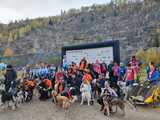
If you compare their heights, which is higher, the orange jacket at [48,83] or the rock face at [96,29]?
the rock face at [96,29]

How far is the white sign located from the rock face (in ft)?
63.4

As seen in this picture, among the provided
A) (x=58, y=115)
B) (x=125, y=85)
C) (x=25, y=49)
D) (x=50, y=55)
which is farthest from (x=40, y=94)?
(x=25, y=49)

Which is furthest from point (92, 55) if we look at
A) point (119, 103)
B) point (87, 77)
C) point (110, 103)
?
point (119, 103)

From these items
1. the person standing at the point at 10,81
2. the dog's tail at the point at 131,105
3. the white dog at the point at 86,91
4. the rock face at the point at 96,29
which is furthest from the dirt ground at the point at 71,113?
the rock face at the point at 96,29

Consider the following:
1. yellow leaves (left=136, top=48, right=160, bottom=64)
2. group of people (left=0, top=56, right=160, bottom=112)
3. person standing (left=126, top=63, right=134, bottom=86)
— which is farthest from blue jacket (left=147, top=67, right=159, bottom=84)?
yellow leaves (left=136, top=48, right=160, bottom=64)

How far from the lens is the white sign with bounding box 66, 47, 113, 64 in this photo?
62.2 ft

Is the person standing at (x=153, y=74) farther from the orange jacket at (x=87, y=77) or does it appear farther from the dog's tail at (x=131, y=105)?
the orange jacket at (x=87, y=77)

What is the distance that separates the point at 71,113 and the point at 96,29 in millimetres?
31999

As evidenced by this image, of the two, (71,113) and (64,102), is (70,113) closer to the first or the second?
(71,113)

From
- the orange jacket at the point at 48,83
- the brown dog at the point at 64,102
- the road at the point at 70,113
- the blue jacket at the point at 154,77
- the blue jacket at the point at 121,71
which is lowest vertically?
the road at the point at 70,113

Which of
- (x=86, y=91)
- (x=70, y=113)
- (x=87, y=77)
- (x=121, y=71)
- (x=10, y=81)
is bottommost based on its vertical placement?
(x=70, y=113)

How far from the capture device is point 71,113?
1499cm

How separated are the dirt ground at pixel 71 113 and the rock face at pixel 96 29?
2391cm

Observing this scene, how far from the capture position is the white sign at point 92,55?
19.0 metres
